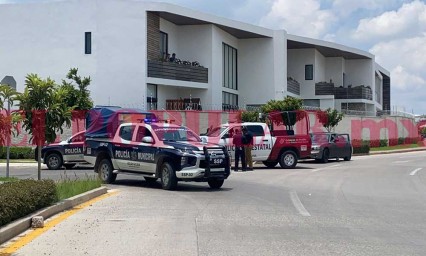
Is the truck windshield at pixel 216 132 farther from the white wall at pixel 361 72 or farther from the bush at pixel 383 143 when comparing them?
the white wall at pixel 361 72

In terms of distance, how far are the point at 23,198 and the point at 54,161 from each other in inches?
624

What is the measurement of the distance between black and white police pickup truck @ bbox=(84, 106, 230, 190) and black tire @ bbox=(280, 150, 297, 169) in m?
8.75

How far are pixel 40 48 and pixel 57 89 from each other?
2644 centimetres

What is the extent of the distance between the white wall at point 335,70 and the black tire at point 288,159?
137ft

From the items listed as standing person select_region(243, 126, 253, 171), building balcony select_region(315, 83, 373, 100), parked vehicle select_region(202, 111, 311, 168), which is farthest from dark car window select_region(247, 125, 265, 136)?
building balcony select_region(315, 83, 373, 100)

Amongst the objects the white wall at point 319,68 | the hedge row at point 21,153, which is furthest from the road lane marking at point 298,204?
the white wall at point 319,68

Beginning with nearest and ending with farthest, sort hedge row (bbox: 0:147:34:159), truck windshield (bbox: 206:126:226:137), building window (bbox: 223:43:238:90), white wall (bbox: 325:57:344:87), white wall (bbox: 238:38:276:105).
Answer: truck windshield (bbox: 206:126:226:137) → hedge row (bbox: 0:147:34:159) → building window (bbox: 223:43:238:90) → white wall (bbox: 238:38:276:105) → white wall (bbox: 325:57:344:87)

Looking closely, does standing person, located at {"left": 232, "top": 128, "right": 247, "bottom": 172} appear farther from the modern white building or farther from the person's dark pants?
the modern white building

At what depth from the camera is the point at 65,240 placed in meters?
9.09

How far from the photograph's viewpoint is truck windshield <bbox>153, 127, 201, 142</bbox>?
56.3ft

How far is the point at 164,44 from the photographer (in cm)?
4194

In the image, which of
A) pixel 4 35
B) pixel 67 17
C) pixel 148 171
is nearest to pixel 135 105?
pixel 67 17

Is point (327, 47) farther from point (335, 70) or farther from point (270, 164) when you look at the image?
point (270, 164)

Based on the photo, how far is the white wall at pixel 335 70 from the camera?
66.4m
